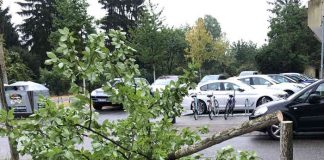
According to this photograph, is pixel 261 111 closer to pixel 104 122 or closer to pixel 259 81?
pixel 104 122

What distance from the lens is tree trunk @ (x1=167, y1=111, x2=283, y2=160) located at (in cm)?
235

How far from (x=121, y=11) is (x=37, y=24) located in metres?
13.2

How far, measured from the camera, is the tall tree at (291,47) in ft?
156

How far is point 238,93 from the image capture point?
1712 cm

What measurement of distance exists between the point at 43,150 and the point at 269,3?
64687mm

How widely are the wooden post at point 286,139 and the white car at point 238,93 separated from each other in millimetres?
14134

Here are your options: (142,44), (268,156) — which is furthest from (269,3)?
(268,156)

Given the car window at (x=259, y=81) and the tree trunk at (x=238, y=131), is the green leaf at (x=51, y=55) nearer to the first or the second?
the tree trunk at (x=238, y=131)

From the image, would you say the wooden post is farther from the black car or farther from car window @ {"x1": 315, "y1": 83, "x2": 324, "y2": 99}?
car window @ {"x1": 315, "y1": 83, "x2": 324, "y2": 99}

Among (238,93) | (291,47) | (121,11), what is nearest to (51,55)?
(238,93)

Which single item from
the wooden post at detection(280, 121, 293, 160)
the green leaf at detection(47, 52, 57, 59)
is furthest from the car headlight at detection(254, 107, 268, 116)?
the green leaf at detection(47, 52, 57, 59)

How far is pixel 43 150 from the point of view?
271 cm

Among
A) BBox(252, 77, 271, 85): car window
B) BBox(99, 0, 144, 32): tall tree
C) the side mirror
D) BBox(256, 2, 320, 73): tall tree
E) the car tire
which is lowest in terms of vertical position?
the car tire

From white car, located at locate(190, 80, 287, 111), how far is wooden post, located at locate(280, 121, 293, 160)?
14134mm
